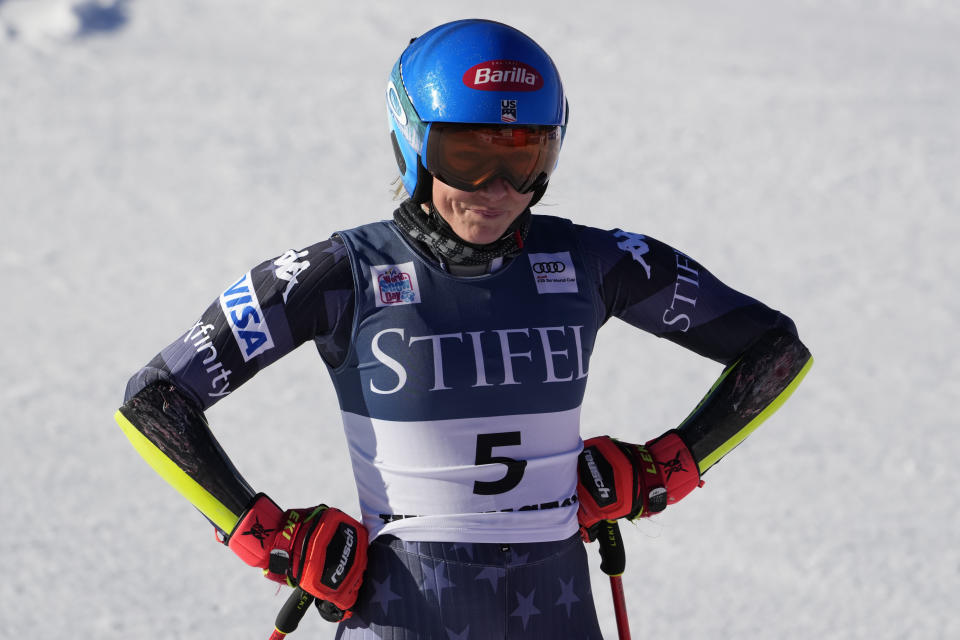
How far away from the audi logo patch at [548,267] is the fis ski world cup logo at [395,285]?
0.30m

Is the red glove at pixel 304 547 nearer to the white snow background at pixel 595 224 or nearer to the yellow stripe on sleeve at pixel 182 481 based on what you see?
the yellow stripe on sleeve at pixel 182 481

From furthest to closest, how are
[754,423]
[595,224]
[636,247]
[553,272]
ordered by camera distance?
[595,224] → [754,423] → [636,247] → [553,272]

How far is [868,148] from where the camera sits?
30.8 feet

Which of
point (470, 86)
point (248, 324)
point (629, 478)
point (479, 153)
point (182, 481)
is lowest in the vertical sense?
point (629, 478)

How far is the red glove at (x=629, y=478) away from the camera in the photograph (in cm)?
310

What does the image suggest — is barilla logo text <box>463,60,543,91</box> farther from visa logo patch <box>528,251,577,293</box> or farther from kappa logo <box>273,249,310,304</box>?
kappa logo <box>273,249,310,304</box>

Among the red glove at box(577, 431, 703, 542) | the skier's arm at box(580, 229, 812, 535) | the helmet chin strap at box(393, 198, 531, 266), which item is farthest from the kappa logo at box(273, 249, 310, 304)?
the red glove at box(577, 431, 703, 542)

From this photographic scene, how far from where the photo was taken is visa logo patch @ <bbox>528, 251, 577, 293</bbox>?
2889mm

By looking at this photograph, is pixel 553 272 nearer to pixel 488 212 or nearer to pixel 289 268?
pixel 488 212

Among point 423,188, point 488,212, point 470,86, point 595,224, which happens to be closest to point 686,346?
point 488,212

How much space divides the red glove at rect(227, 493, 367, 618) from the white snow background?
2526mm

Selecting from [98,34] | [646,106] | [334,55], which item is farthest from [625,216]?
[98,34]

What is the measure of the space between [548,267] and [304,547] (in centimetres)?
87

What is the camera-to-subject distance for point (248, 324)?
2727 mm
